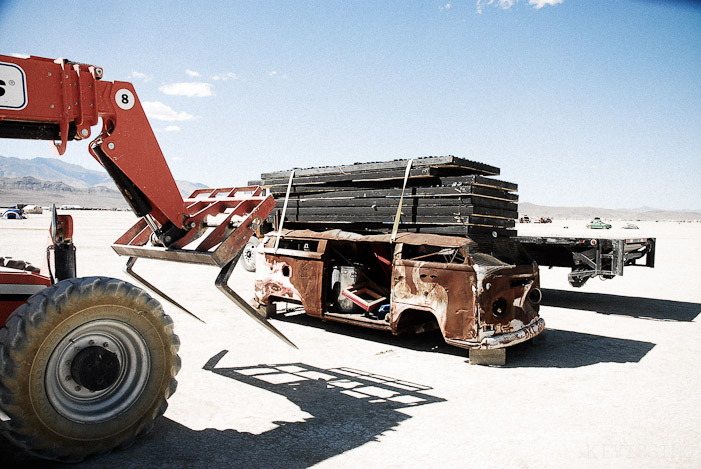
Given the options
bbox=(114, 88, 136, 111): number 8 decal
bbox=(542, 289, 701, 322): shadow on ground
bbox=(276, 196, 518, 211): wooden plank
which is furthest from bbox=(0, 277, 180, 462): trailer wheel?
bbox=(542, 289, 701, 322): shadow on ground

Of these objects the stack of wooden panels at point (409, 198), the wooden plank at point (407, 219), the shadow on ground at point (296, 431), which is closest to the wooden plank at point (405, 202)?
the stack of wooden panels at point (409, 198)

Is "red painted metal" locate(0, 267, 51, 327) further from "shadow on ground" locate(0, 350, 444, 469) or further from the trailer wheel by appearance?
"shadow on ground" locate(0, 350, 444, 469)

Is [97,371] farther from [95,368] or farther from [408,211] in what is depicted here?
[408,211]

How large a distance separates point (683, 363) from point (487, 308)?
2.80 meters

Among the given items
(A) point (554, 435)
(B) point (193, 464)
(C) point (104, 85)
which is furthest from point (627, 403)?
(C) point (104, 85)

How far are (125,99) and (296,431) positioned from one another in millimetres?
3070

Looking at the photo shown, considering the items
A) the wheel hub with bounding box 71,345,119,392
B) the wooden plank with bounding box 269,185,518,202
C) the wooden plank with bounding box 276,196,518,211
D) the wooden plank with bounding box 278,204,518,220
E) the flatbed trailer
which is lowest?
the wheel hub with bounding box 71,345,119,392

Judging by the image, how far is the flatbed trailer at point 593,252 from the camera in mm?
10461

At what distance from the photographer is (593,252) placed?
10766 millimetres

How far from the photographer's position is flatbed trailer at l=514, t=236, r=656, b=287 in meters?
10.5

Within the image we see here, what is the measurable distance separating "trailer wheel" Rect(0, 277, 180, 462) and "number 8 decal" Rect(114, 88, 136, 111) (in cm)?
144

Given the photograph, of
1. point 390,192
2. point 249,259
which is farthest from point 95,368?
point 249,259

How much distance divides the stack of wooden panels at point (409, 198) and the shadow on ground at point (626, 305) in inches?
172

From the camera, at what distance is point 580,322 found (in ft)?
31.9
